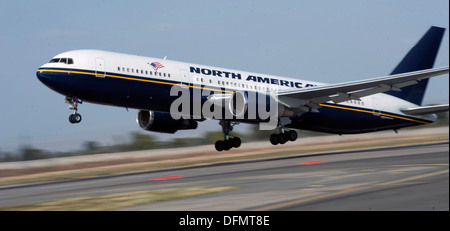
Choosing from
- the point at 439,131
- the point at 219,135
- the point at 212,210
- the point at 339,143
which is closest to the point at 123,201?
the point at 212,210

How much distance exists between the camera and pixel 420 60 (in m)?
39.2

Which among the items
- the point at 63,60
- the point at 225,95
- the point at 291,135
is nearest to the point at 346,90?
the point at 291,135

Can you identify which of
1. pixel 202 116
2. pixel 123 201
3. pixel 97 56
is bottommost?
pixel 123 201

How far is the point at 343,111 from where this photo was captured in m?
35.1

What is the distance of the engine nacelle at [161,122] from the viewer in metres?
34.2

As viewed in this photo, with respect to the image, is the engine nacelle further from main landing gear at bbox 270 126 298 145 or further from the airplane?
main landing gear at bbox 270 126 298 145

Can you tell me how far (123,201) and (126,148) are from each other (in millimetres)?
47489

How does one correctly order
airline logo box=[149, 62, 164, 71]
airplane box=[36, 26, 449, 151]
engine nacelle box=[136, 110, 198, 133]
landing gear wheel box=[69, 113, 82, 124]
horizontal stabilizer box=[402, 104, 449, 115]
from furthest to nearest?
1. engine nacelle box=[136, 110, 198, 133]
2. horizontal stabilizer box=[402, 104, 449, 115]
3. airline logo box=[149, 62, 164, 71]
4. airplane box=[36, 26, 449, 151]
5. landing gear wheel box=[69, 113, 82, 124]

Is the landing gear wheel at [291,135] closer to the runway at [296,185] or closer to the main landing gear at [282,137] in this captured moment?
the main landing gear at [282,137]

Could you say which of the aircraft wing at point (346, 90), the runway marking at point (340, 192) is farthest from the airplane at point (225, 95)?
the runway marking at point (340, 192)

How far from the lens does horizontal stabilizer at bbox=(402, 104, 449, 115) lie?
33719mm

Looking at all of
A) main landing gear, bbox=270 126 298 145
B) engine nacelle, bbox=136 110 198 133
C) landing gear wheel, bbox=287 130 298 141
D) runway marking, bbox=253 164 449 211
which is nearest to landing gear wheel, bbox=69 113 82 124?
engine nacelle, bbox=136 110 198 133

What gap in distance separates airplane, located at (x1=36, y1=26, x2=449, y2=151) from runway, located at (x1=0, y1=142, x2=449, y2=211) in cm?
254
